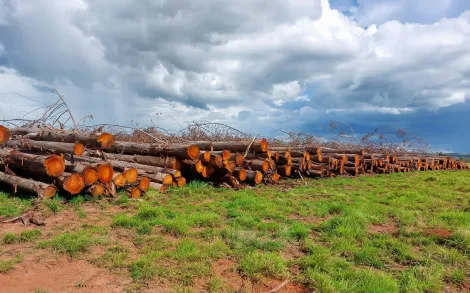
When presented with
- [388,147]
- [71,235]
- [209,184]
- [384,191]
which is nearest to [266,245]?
[71,235]

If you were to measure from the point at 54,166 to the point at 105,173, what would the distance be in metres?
1.11

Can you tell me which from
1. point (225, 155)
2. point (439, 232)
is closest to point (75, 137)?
point (225, 155)

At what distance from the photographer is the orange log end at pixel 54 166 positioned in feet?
24.2

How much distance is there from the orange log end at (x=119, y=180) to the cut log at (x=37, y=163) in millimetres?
1218

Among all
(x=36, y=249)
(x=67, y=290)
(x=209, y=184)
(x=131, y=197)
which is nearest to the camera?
(x=67, y=290)

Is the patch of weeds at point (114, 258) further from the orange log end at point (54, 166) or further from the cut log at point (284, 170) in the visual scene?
the cut log at point (284, 170)

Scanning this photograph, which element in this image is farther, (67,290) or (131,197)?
(131,197)

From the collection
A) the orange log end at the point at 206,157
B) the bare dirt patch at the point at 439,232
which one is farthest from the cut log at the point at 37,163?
the bare dirt patch at the point at 439,232

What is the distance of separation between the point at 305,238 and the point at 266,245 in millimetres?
829

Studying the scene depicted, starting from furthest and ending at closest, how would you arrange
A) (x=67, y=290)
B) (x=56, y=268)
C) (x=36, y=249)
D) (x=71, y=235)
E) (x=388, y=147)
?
(x=388, y=147) < (x=71, y=235) < (x=36, y=249) < (x=56, y=268) < (x=67, y=290)

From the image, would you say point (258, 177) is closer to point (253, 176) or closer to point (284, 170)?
point (253, 176)

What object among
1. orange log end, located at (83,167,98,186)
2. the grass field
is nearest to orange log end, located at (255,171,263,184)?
the grass field

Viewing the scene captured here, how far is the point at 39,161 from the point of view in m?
7.66

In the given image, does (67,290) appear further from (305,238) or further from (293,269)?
(305,238)
